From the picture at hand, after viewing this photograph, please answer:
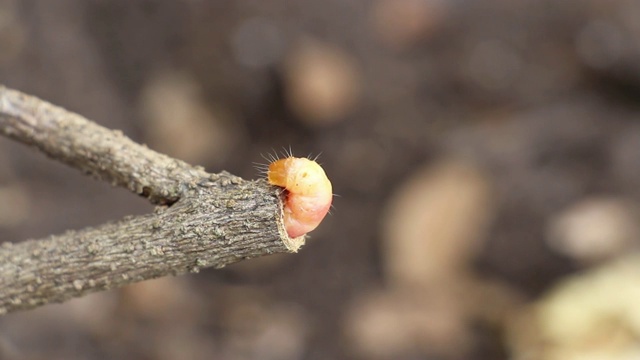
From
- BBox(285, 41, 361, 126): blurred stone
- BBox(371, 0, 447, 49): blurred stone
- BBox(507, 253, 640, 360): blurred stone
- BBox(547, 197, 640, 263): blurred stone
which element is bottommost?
BBox(507, 253, 640, 360): blurred stone

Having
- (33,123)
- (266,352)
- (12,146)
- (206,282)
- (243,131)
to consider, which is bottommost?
(33,123)

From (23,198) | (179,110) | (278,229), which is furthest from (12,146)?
(278,229)

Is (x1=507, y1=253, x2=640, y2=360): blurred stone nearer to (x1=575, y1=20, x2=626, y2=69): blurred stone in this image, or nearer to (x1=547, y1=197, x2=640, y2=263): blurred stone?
(x1=547, y1=197, x2=640, y2=263): blurred stone

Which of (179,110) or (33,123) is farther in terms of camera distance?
(179,110)

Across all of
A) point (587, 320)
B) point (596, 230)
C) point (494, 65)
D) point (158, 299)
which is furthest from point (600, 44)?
point (158, 299)

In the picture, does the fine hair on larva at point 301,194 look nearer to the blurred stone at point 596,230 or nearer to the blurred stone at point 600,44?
the blurred stone at point 596,230

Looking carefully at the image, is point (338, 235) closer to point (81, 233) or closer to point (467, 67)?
point (467, 67)

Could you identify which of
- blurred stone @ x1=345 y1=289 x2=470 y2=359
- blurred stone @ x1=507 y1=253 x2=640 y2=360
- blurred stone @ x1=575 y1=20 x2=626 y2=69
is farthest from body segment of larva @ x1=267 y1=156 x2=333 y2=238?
blurred stone @ x1=575 y1=20 x2=626 y2=69
